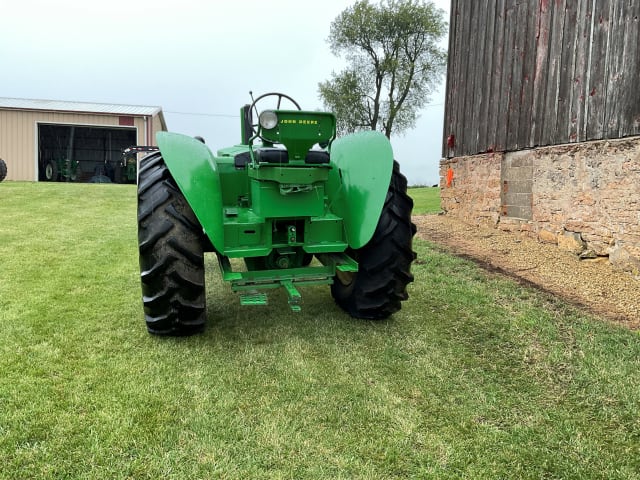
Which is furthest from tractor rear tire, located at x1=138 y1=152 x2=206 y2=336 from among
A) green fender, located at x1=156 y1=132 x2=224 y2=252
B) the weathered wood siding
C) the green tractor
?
the weathered wood siding

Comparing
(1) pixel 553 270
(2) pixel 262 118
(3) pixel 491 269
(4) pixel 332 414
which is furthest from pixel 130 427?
(1) pixel 553 270

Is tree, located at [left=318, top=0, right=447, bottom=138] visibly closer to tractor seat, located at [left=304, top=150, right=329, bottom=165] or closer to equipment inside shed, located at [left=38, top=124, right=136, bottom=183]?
equipment inside shed, located at [left=38, top=124, right=136, bottom=183]

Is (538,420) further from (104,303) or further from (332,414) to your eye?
(104,303)

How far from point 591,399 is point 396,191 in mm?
1878

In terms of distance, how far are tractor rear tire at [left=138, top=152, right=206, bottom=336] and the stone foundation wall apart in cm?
471

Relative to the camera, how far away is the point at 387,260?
12.1ft

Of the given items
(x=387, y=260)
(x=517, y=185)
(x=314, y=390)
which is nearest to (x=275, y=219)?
(x=387, y=260)

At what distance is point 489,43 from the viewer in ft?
27.0

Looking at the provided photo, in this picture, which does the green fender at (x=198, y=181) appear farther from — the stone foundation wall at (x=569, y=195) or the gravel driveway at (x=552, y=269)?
the stone foundation wall at (x=569, y=195)

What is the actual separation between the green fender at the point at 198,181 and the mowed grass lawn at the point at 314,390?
0.83 meters

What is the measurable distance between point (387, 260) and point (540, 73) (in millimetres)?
4887

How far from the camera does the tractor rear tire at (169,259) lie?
3.23 metres

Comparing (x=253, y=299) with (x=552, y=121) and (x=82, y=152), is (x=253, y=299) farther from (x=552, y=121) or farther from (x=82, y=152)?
(x=82, y=152)

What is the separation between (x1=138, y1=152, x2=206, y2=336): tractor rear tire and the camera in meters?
3.23
